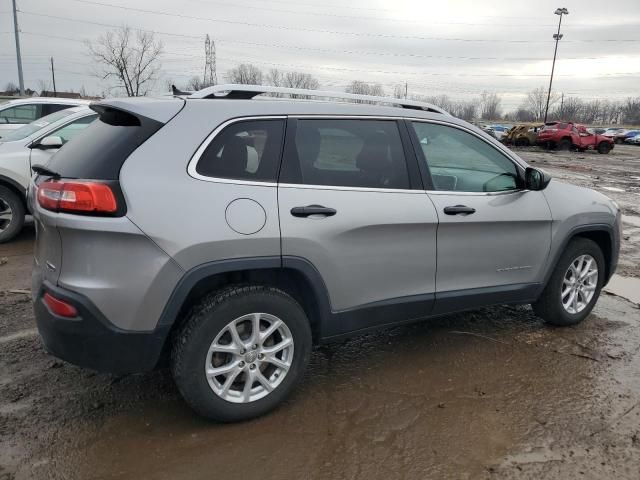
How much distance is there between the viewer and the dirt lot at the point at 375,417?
274 centimetres

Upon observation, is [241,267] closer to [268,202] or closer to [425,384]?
[268,202]

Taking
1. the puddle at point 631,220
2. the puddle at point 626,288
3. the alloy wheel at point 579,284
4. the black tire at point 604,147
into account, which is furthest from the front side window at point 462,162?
the black tire at point 604,147

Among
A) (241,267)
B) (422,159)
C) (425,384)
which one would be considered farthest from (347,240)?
(425,384)

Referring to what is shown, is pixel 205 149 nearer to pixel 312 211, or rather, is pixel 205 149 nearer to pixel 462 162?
pixel 312 211

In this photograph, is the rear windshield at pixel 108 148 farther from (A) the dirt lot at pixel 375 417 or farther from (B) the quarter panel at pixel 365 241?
(A) the dirt lot at pixel 375 417

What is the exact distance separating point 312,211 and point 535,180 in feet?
6.42

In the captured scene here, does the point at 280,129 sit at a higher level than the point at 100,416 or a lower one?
higher

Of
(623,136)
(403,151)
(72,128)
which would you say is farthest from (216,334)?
(623,136)

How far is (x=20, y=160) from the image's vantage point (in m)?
6.80

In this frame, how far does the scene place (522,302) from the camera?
4258 mm

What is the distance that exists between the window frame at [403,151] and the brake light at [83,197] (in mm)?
900

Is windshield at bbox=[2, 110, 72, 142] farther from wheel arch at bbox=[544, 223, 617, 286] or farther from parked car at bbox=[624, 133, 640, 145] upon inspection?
parked car at bbox=[624, 133, 640, 145]

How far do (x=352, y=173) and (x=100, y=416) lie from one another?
206 cm

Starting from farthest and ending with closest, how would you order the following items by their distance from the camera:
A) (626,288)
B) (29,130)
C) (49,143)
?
(29,130) → (49,143) → (626,288)
